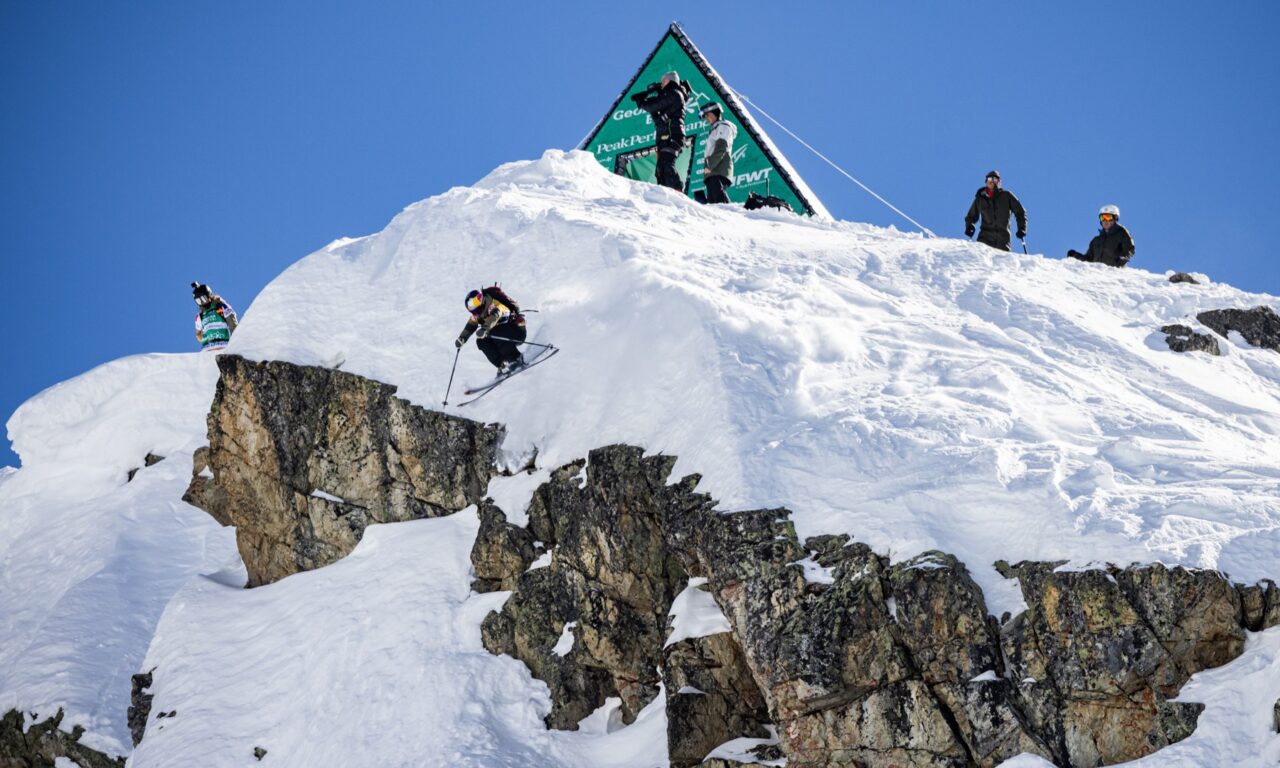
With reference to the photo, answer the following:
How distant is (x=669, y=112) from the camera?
25469mm

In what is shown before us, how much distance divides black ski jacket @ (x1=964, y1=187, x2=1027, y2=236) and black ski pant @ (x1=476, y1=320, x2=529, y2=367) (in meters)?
8.87

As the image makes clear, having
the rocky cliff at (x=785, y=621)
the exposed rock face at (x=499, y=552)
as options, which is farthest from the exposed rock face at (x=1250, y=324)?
the exposed rock face at (x=499, y=552)

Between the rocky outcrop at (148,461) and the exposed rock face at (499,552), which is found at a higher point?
the rocky outcrop at (148,461)

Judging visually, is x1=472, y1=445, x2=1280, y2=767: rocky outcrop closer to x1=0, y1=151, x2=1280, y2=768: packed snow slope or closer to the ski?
x1=0, y1=151, x2=1280, y2=768: packed snow slope

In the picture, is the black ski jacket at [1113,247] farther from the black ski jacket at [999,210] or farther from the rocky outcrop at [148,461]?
the rocky outcrop at [148,461]

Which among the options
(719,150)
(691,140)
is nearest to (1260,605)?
(719,150)

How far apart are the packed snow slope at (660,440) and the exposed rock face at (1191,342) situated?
209 millimetres

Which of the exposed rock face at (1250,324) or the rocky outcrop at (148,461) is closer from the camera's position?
the exposed rock face at (1250,324)

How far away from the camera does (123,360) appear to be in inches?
1169

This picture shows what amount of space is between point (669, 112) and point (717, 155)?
131 centimetres

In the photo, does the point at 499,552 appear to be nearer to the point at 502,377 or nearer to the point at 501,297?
the point at 502,377

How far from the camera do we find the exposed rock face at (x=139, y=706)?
1792 cm

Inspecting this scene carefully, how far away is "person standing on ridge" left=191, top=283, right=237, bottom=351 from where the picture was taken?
26.5 metres

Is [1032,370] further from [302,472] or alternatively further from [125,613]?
[125,613]
